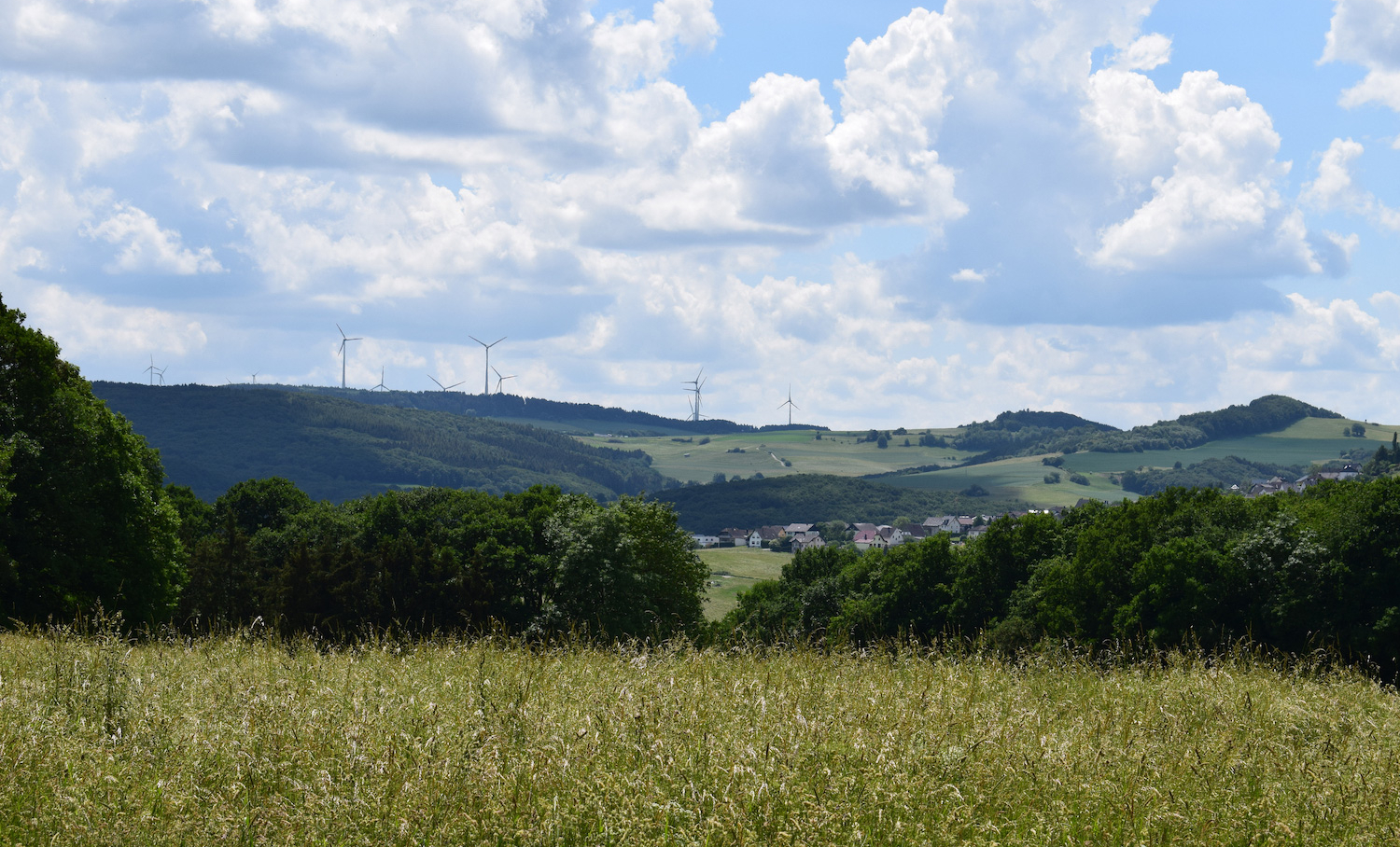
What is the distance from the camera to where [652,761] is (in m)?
6.09

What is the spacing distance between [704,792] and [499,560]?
5629 centimetres

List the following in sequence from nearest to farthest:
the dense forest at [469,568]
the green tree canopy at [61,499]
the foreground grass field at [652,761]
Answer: the foreground grass field at [652,761] → the green tree canopy at [61,499] → the dense forest at [469,568]

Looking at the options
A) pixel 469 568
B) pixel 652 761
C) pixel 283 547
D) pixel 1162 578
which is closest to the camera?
pixel 652 761

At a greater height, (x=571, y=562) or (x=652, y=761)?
(x=652, y=761)

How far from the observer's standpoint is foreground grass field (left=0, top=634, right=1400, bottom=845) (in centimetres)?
534

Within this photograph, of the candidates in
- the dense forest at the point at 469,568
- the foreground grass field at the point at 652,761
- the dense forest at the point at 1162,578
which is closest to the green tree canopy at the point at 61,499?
the dense forest at the point at 469,568

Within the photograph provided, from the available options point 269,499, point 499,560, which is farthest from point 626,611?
point 269,499

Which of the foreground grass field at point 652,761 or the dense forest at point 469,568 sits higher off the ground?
the foreground grass field at point 652,761

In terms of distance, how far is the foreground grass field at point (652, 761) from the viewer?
534cm

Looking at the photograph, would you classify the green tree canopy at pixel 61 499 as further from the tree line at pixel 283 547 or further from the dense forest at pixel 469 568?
the dense forest at pixel 469 568

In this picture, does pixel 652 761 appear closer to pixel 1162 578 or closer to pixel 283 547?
pixel 1162 578

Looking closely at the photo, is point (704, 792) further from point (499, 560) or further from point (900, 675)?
point (499, 560)

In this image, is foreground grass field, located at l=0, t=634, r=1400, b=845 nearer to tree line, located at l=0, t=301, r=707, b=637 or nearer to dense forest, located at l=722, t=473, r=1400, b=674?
dense forest, located at l=722, t=473, r=1400, b=674

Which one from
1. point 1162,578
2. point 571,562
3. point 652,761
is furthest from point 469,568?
point 652,761
